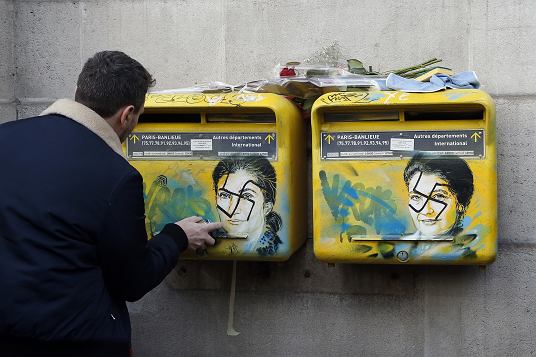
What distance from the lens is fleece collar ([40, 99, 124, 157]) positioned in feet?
7.82

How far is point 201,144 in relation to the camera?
320 centimetres

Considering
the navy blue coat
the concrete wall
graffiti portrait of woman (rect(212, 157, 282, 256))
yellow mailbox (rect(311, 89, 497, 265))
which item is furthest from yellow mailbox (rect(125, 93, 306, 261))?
the navy blue coat

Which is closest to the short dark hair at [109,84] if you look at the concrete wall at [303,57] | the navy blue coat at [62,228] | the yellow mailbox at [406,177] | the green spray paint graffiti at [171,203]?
the navy blue coat at [62,228]

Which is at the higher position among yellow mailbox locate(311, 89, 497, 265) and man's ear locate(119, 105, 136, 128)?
man's ear locate(119, 105, 136, 128)

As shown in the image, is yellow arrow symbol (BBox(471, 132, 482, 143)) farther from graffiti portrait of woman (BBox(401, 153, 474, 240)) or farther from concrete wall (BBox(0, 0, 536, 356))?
concrete wall (BBox(0, 0, 536, 356))

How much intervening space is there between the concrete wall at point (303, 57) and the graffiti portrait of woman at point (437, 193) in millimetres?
605

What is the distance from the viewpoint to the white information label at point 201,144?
3.19 meters

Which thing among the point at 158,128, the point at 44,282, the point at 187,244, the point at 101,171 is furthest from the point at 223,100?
the point at 44,282

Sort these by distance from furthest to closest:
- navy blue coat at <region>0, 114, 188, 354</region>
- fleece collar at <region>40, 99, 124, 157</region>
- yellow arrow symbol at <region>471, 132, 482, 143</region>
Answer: yellow arrow symbol at <region>471, 132, 482, 143</region> → fleece collar at <region>40, 99, 124, 157</region> → navy blue coat at <region>0, 114, 188, 354</region>

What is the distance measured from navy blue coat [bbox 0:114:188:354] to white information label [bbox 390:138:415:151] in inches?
45.0

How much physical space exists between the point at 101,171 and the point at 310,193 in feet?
4.96

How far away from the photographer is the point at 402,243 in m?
3.03

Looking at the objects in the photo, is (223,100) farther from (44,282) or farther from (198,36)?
(44,282)

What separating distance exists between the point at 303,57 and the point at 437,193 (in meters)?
1.10
